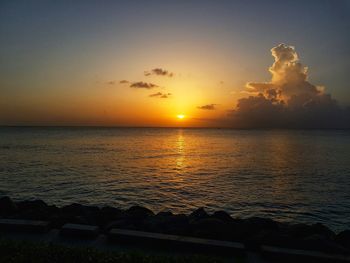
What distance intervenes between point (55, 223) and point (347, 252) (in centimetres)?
996

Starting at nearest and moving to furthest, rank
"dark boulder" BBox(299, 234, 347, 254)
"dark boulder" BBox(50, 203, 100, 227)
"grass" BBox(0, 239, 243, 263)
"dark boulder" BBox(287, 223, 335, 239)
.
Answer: "grass" BBox(0, 239, 243, 263)
"dark boulder" BBox(299, 234, 347, 254)
"dark boulder" BBox(287, 223, 335, 239)
"dark boulder" BBox(50, 203, 100, 227)

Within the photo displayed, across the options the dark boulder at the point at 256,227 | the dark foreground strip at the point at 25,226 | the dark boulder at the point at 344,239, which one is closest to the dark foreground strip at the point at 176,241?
the dark boulder at the point at 256,227

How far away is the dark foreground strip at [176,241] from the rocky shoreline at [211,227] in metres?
1.45

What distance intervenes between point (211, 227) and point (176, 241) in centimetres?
235

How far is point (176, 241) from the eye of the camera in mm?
9609

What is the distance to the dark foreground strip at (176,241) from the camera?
928 cm

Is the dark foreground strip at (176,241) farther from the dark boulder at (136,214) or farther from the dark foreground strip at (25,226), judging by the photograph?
the dark boulder at (136,214)

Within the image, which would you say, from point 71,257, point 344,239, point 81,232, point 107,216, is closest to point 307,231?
point 344,239

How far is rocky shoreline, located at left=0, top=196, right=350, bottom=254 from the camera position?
10377 millimetres

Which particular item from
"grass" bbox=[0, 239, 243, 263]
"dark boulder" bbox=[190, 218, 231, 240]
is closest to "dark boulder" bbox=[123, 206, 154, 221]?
"dark boulder" bbox=[190, 218, 231, 240]

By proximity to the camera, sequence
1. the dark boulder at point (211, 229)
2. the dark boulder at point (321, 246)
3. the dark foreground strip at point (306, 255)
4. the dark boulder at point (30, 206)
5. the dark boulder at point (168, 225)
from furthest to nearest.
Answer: the dark boulder at point (30, 206)
the dark boulder at point (168, 225)
the dark boulder at point (211, 229)
the dark boulder at point (321, 246)
the dark foreground strip at point (306, 255)

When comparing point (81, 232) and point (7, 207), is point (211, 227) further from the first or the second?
point (7, 207)

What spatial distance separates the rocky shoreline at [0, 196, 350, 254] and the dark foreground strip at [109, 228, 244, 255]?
145 centimetres

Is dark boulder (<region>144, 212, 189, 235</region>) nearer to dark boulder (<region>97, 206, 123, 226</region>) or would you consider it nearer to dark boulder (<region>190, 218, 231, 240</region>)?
dark boulder (<region>190, 218, 231, 240</region>)
